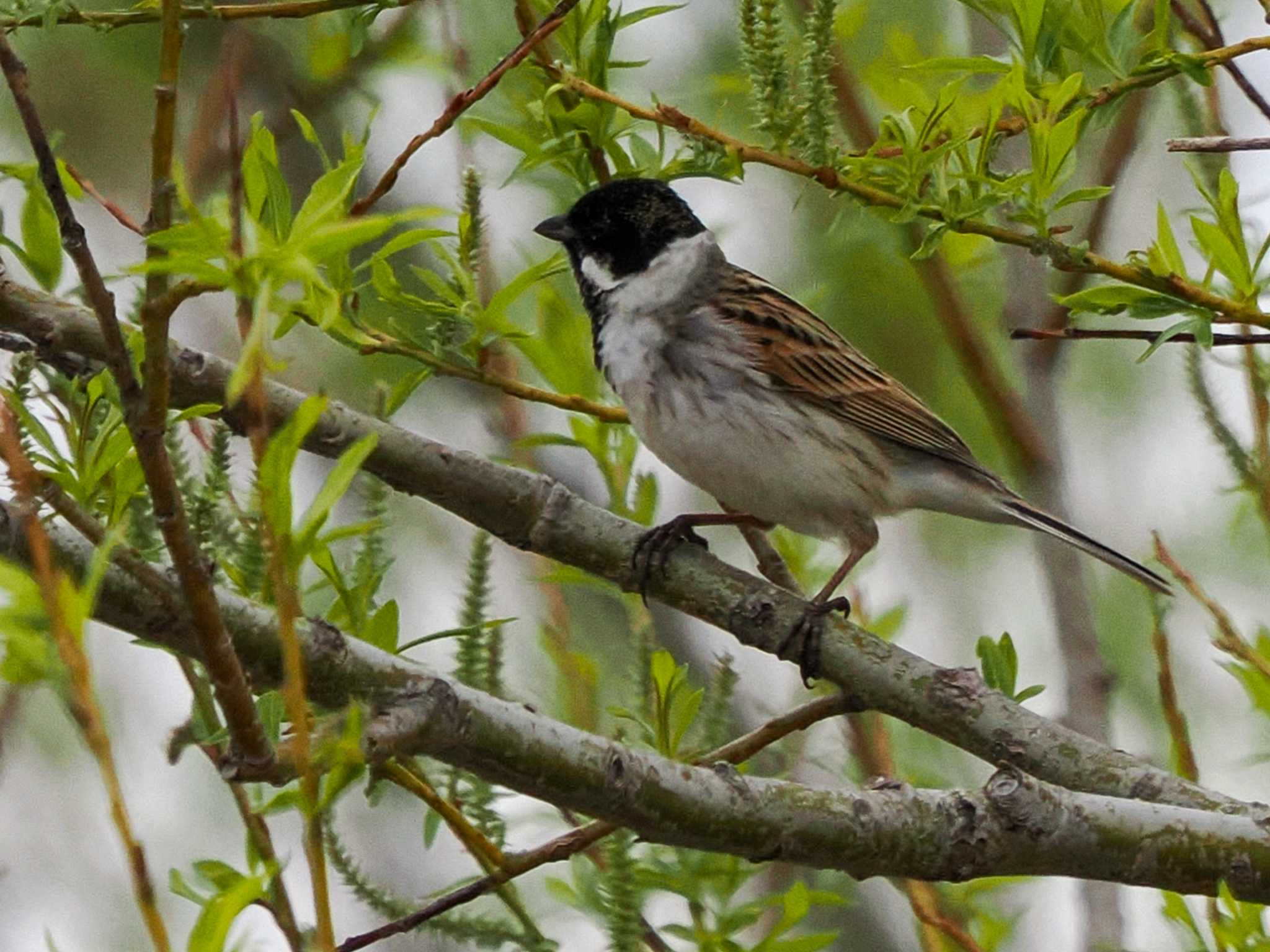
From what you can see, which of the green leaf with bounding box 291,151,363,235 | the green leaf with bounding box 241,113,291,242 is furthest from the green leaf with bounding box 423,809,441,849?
the green leaf with bounding box 291,151,363,235

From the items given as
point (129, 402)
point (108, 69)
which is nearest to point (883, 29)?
point (108, 69)

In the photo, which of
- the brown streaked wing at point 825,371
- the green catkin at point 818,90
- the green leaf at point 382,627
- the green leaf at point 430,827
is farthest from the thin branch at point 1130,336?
the brown streaked wing at point 825,371

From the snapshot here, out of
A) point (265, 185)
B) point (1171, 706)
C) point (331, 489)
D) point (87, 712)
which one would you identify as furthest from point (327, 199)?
point (1171, 706)

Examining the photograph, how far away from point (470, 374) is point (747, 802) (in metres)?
0.95

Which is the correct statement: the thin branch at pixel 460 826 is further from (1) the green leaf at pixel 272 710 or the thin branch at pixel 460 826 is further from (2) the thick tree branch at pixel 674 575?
(2) the thick tree branch at pixel 674 575

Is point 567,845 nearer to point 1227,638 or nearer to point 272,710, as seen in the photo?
point 272,710

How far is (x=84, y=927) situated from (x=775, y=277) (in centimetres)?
312

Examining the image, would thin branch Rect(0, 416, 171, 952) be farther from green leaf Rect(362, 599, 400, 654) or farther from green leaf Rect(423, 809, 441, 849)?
green leaf Rect(423, 809, 441, 849)

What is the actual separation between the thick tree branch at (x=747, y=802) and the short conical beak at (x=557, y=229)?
222cm

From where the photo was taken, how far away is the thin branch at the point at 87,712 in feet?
3.68

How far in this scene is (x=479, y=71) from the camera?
4535 mm

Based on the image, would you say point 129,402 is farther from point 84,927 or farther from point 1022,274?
point 84,927

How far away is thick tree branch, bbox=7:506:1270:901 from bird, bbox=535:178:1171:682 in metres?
1.36

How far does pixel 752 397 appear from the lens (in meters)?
4.05
